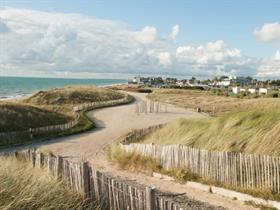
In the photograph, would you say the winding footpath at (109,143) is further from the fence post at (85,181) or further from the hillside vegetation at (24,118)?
the fence post at (85,181)

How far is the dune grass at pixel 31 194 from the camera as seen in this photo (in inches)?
→ 298

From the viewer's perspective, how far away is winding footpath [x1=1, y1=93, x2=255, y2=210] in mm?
14484

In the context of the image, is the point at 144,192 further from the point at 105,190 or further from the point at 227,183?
the point at 227,183

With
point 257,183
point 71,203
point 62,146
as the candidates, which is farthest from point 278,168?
point 62,146

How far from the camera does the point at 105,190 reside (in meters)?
10.0

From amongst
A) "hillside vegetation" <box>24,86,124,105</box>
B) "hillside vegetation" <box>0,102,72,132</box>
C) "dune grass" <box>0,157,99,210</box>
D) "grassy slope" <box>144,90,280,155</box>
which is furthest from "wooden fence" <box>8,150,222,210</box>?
"hillside vegetation" <box>24,86,124,105</box>

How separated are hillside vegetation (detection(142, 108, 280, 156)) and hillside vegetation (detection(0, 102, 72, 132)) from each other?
16.7 metres

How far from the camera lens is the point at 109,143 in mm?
29453

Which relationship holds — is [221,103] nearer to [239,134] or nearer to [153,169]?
[153,169]

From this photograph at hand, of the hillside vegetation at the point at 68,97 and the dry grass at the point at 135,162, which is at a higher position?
the dry grass at the point at 135,162

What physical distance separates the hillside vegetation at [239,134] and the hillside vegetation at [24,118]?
1671 cm

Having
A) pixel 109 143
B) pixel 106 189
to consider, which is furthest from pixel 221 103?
pixel 106 189

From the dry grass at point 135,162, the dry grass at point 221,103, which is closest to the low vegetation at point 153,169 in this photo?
the dry grass at point 135,162

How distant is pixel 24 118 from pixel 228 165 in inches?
1027
